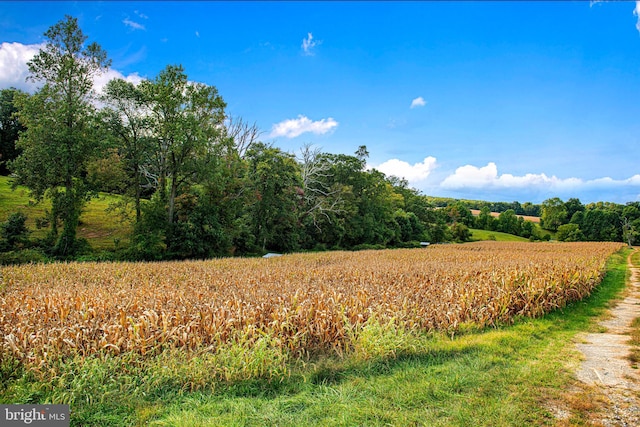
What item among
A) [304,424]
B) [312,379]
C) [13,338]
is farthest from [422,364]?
[13,338]

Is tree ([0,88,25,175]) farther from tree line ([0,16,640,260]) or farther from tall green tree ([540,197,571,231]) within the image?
tall green tree ([540,197,571,231])

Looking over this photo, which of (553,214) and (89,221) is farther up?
(553,214)

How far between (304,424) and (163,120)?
2696 cm

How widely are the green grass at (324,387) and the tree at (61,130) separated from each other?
21444mm

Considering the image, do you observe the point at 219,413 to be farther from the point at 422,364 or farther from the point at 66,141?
the point at 66,141

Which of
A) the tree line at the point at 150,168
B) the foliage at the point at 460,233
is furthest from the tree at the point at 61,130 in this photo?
the foliage at the point at 460,233

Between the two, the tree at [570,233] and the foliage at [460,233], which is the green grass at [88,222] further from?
the tree at [570,233]

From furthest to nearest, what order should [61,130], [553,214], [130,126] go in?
1. [553,214]
2. [130,126]
3. [61,130]

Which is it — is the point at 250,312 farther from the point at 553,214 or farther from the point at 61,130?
the point at 553,214

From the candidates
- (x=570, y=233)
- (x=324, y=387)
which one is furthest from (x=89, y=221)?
(x=570, y=233)

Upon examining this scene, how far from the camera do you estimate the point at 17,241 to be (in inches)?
864

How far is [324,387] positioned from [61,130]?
2505cm

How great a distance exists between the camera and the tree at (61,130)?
2144 cm

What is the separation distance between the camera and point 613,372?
5.39 meters
